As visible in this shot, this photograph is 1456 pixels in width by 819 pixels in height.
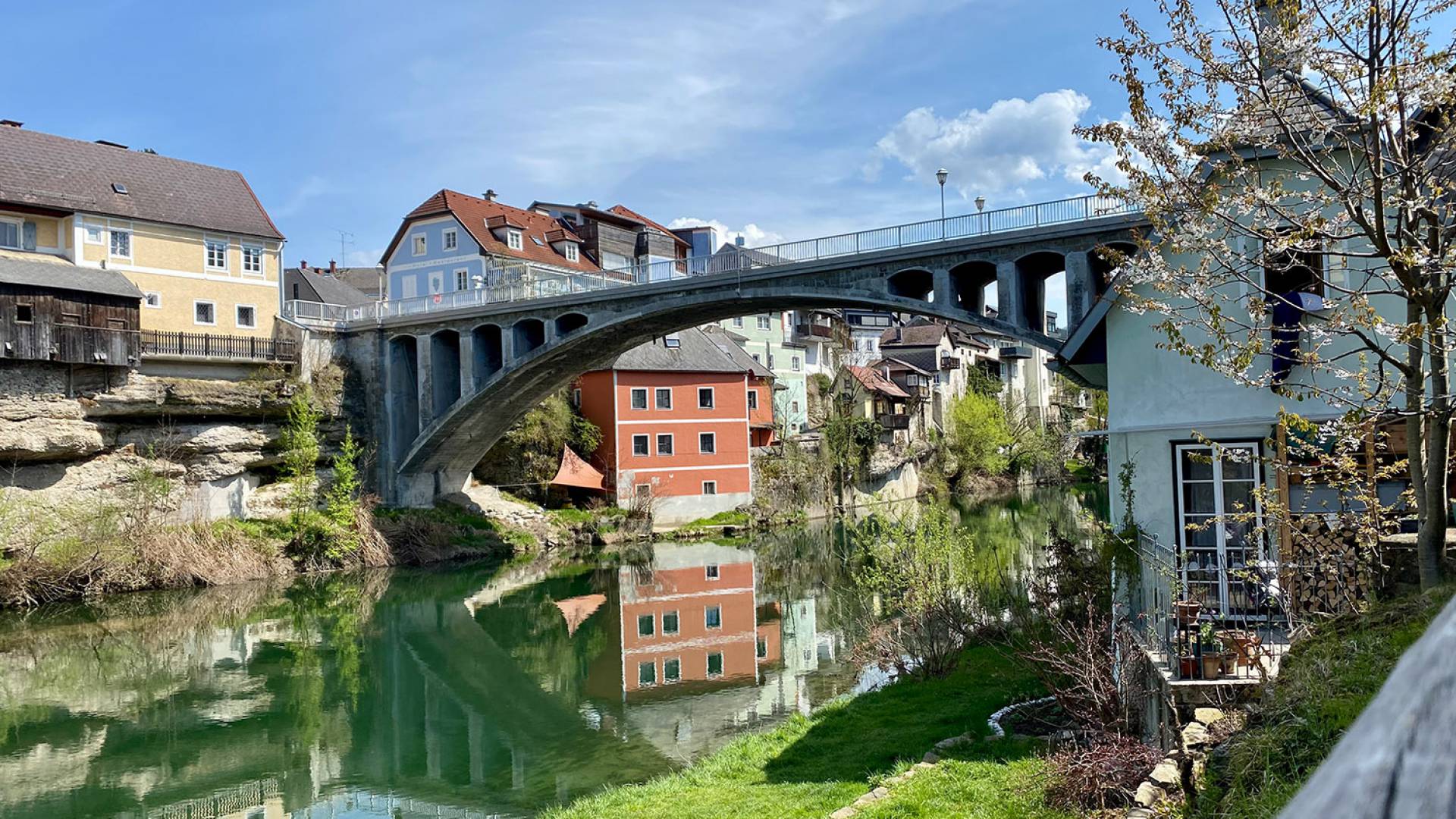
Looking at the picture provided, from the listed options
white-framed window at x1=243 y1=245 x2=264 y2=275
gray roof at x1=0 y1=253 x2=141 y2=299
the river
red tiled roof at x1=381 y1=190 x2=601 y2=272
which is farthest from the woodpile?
red tiled roof at x1=381 y1=190 x2=601 y2=272

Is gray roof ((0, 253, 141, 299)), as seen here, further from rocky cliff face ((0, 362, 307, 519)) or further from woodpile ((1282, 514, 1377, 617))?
woodpile ((1282, 514, 1377, 617))

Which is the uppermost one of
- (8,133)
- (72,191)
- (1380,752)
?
(8,133)

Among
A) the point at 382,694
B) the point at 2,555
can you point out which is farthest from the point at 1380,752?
the point at 2,555

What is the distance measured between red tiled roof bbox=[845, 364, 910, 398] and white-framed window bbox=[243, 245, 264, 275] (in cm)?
3019

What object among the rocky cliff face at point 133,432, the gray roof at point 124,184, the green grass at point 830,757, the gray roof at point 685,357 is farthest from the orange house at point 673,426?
the green grass at point 830,757

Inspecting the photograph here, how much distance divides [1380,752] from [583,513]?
37.6m

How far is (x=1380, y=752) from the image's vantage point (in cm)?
74

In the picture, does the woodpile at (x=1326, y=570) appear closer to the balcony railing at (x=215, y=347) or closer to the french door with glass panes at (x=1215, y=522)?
the french door with glass panes at (x=1215, y=522)

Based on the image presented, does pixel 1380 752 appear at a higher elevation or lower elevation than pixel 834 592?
higher


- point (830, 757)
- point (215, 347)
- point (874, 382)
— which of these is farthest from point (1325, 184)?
point (874, 382)

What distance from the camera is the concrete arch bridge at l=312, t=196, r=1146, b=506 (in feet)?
77.3

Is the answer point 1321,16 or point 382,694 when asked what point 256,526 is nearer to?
point 382,694

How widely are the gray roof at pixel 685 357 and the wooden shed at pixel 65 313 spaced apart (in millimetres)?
16559

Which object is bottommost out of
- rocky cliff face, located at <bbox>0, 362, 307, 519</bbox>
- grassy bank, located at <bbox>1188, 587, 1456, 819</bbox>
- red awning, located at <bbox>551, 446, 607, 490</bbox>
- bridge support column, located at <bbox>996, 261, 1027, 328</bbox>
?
grassy bank, located at <bbox>1188, 587, 1456, 819</bbox>
